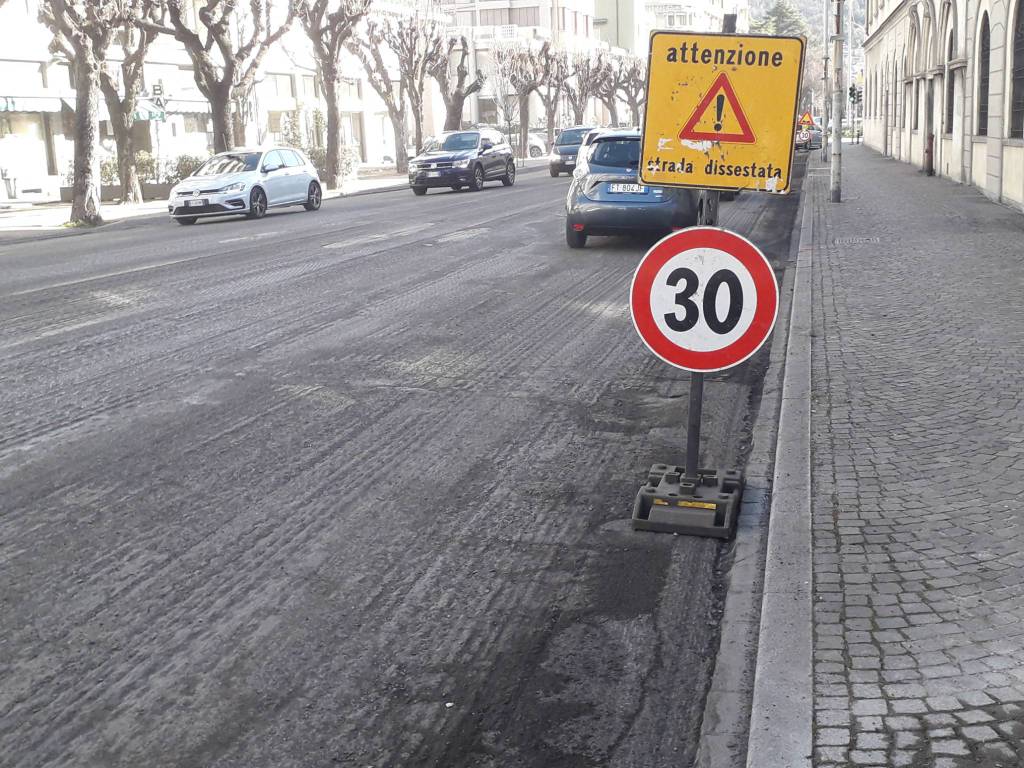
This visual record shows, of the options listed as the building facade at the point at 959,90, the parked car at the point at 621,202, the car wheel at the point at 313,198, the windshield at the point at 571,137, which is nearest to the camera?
the parked car at the point at 621,202

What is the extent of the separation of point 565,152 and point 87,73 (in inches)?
771

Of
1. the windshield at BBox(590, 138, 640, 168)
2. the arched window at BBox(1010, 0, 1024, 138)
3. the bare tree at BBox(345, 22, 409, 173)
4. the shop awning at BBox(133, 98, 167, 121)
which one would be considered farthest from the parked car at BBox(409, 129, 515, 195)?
the windshield at BBox(590, 138, 640, 168)

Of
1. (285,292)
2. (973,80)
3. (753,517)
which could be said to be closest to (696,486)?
(753,517)

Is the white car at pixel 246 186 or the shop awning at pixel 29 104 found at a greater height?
the shop awning at pixel 29 104

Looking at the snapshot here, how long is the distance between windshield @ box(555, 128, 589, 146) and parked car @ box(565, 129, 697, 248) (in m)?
27.1

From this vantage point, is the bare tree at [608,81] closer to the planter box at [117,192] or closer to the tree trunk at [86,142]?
the planter box at [117,192]

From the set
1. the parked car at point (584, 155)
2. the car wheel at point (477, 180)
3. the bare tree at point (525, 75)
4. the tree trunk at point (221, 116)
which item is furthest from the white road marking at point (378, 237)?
the bare tree at point (525, 75)

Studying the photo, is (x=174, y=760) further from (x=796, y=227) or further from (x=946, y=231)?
(x=796, y=227)

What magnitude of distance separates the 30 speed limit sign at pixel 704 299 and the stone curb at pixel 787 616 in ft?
2.33

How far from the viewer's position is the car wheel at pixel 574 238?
52.2 ft

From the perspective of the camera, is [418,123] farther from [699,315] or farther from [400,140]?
[699,315]

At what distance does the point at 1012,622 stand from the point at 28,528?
153 inches

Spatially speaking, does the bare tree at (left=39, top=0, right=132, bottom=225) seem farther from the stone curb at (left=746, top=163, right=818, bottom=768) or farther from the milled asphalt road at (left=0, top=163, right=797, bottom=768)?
the stone curb at (left=746, top=163, right=818, bottom=768)

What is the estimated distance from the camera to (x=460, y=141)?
34.2 metres
